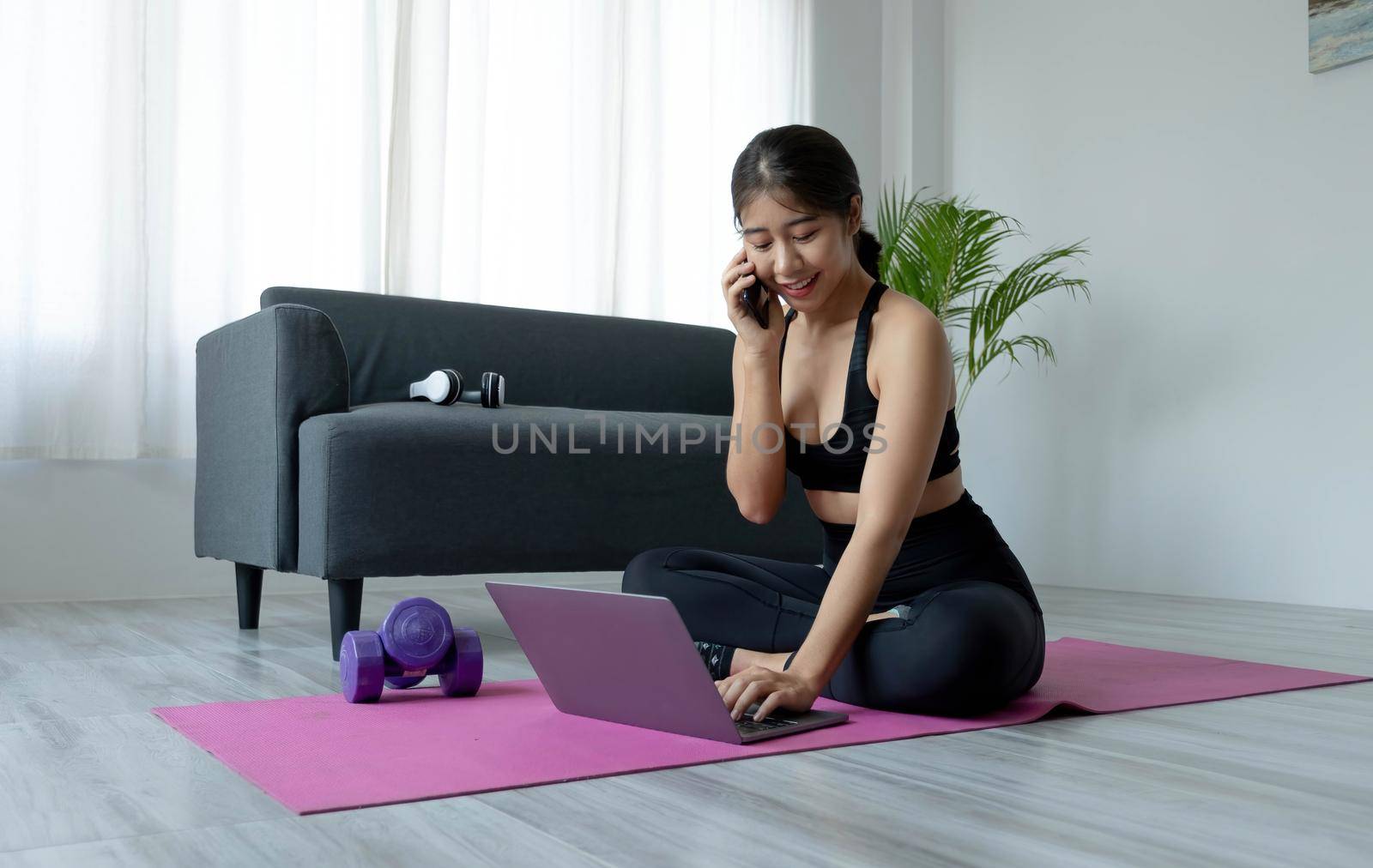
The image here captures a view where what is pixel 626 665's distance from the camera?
1311mm

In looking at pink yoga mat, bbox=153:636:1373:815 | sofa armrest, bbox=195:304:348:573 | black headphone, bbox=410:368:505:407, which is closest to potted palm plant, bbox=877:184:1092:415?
black headphone, bbox=410:368:505:407

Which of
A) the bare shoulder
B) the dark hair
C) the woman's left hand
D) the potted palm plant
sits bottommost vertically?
the woman's left hand

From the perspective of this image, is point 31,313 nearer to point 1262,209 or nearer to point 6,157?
point 6,157

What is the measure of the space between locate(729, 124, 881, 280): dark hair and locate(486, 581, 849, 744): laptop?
518mm

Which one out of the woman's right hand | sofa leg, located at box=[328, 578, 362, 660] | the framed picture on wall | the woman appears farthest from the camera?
the framed picture on wall

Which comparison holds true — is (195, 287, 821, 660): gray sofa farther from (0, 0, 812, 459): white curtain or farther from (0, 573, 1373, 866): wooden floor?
(0, 0, 812, 459): white curtain

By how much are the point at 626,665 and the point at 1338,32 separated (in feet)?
10.1

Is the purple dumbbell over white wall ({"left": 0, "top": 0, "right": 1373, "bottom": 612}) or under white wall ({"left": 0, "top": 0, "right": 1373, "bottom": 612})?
under

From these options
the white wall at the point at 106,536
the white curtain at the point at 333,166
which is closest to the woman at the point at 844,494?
the white wall at the point at 106,536

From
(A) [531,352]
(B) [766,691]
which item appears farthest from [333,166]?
(B) [766,691]

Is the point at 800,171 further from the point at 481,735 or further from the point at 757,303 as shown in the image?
the point at 481,735

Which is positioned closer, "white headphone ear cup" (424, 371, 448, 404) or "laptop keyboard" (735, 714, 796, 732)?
"laptop keyboard" (735, 714, 796, 732)

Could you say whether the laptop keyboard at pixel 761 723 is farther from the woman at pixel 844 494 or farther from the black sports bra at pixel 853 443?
the black sports bra at pixel 853 443

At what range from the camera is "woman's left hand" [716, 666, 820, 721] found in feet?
4.26
